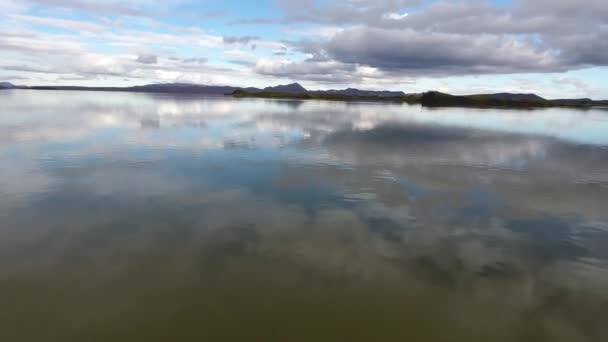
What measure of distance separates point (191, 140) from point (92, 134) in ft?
47.5

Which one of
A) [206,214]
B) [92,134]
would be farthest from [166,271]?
[92,134]

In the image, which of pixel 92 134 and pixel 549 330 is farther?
pixel 92 134

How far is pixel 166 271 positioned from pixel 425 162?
2861 centimetres

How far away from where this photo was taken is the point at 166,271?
13383 mm

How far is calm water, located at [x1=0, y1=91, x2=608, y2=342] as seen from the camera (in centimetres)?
1083

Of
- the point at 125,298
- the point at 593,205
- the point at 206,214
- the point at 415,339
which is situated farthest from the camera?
the point at 593,205

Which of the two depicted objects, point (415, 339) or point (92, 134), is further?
point (92, 134)

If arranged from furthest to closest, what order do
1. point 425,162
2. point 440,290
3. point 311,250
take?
point 425,162 < point 311,250 < point 440,290

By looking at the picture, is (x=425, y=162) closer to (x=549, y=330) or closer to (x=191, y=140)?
(x=549, y=330)

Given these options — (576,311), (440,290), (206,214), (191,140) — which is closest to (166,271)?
(206,214)

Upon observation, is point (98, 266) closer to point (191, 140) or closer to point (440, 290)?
point (440, 290)

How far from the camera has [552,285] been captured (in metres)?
13.4

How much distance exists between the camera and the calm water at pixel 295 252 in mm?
10828

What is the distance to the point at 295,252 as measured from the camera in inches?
605
